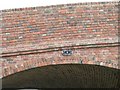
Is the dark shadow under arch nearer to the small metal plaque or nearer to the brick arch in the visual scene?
the brick arch

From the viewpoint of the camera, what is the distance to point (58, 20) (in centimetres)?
962

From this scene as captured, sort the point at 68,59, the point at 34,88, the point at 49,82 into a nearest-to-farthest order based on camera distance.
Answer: the point at 68,59
the point at 49,82
the point at 34,88

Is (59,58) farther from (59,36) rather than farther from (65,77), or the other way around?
(65,77)

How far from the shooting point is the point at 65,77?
36.5ft

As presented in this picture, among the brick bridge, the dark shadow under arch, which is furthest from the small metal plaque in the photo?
the dark shadow under arch

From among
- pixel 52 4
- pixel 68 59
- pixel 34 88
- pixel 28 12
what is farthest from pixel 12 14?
pixel 34 88

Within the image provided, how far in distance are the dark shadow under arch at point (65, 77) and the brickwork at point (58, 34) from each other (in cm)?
25

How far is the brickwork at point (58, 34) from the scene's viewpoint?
9.30 meters

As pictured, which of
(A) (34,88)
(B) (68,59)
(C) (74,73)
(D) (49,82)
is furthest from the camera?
(A) (34,88)

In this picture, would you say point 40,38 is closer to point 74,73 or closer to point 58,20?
point 58,20

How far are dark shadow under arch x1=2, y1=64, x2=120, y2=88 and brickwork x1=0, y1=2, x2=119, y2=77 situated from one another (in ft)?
0.81

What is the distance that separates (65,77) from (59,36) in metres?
2.00

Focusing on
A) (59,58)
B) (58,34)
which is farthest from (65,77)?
Answer: (58,34)

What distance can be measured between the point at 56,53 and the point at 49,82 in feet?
8.53
